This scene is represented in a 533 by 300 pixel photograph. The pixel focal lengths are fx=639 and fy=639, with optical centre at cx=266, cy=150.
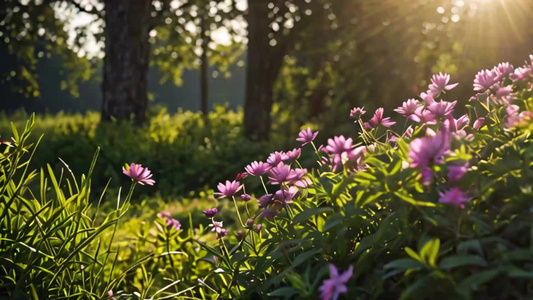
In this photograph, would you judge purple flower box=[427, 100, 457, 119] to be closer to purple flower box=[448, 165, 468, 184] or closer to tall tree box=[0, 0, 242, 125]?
purple flower box=[448, 165, 468, 184]

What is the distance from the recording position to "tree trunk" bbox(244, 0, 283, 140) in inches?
508

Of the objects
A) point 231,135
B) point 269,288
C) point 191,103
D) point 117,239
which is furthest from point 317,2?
point 191,103

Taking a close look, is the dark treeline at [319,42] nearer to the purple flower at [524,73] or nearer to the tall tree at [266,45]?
the tall tree at [266,45]

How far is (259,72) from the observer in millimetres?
13258

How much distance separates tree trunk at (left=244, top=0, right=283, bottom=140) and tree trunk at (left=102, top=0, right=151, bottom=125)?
2270mm

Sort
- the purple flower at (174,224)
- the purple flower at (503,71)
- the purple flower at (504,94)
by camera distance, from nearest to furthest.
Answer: the purple flower at (504,94) < the purple flower at (503,71) < the purple flower at (174,224)

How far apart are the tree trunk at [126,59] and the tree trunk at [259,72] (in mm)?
2270

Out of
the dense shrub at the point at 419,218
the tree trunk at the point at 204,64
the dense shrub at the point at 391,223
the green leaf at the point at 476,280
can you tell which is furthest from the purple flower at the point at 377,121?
the tree trunk at the point at 204,64

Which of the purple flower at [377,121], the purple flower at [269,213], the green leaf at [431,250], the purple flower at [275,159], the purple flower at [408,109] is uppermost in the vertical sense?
the purple flower at [408,109]

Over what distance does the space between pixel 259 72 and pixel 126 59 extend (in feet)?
9.73

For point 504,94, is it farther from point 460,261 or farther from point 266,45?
point 266,45

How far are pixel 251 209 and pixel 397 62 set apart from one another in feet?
29.5

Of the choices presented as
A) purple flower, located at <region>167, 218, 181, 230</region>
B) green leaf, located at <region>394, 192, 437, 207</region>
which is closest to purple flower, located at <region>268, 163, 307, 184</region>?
green leaf, located at <region>394, 192, 437, 207</region>

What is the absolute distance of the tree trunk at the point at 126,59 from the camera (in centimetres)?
1127
